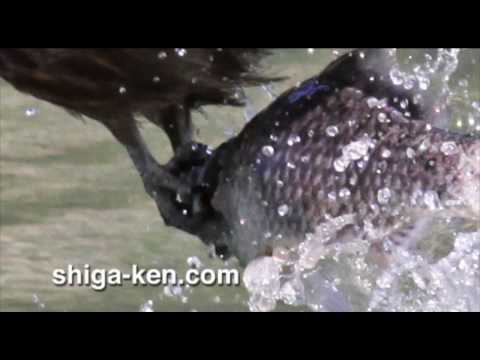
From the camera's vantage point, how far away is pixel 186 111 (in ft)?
9.32

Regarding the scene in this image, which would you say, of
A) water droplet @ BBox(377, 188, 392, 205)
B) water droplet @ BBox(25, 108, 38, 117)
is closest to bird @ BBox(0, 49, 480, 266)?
water droplet @ BBox(377, 188, 392, 205)

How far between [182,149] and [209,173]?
207mm

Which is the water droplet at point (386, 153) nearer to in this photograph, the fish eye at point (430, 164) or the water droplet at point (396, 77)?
the fish eye at point (430, 164)

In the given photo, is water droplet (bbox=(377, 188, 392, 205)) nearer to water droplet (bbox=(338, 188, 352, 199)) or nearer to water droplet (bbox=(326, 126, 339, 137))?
water droplet (bbox=(338, 188, 352, 199))

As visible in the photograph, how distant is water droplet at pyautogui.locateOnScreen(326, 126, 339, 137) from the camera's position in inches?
88.8

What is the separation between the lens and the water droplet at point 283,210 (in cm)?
229

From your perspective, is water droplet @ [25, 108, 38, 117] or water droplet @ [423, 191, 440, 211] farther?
water droplet @ [25, 108, 38, 117]

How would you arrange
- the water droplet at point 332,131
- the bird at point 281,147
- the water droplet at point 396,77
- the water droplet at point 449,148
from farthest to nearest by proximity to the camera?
the water droplet at point 396,77, the water droplet at point 332,131, the bird at point 281,147, the water droplet at point 449,148

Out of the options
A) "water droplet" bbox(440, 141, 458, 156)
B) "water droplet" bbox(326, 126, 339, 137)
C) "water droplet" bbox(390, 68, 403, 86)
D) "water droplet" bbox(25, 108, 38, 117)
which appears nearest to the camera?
"water droplet" bbox(440, 141, 458, 156)

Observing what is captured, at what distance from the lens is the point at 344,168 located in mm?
2205
